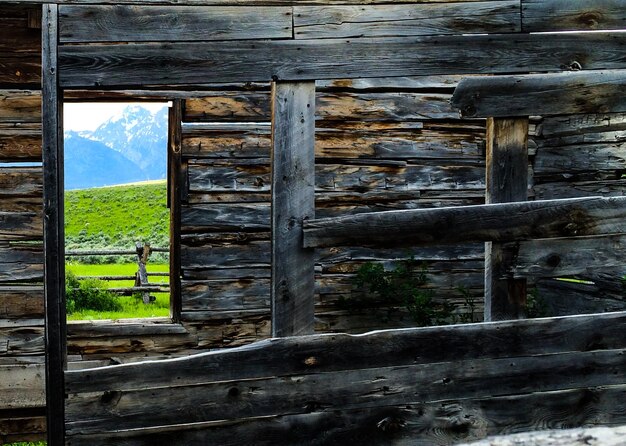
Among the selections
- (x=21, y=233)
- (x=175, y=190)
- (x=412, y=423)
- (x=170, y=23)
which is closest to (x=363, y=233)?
(x=412, y=423)

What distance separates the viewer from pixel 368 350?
3.97 m

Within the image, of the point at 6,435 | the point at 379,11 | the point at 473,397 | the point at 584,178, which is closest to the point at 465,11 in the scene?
the point at 379,11

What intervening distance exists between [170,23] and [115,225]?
39.8 m

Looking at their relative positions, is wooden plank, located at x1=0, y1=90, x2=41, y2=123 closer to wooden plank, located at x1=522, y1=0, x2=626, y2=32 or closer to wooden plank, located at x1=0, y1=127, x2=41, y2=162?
wooden plank, located at x1=0, y1=127, x2=41, y2=162

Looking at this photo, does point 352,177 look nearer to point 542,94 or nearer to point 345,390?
point 542,94

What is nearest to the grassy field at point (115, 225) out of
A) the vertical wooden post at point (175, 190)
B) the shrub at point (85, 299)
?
the shrub at point (85, 299)

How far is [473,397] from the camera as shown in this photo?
13.5 ft

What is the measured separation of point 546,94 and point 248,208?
2.84 m

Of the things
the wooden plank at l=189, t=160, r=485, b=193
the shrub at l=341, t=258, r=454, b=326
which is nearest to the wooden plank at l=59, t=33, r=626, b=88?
the wooden plank at l=189, t=160, r=485, b=193

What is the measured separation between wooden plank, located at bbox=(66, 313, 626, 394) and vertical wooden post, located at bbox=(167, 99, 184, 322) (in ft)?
7.97

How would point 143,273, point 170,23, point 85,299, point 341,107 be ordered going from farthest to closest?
point 143,273 → point 85,299 → point 341,107 → point 170,23

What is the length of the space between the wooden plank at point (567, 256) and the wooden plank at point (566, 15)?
3.99ft

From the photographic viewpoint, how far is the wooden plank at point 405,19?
13.2ft

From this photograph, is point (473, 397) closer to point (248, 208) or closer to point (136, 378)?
point (136, 378)
